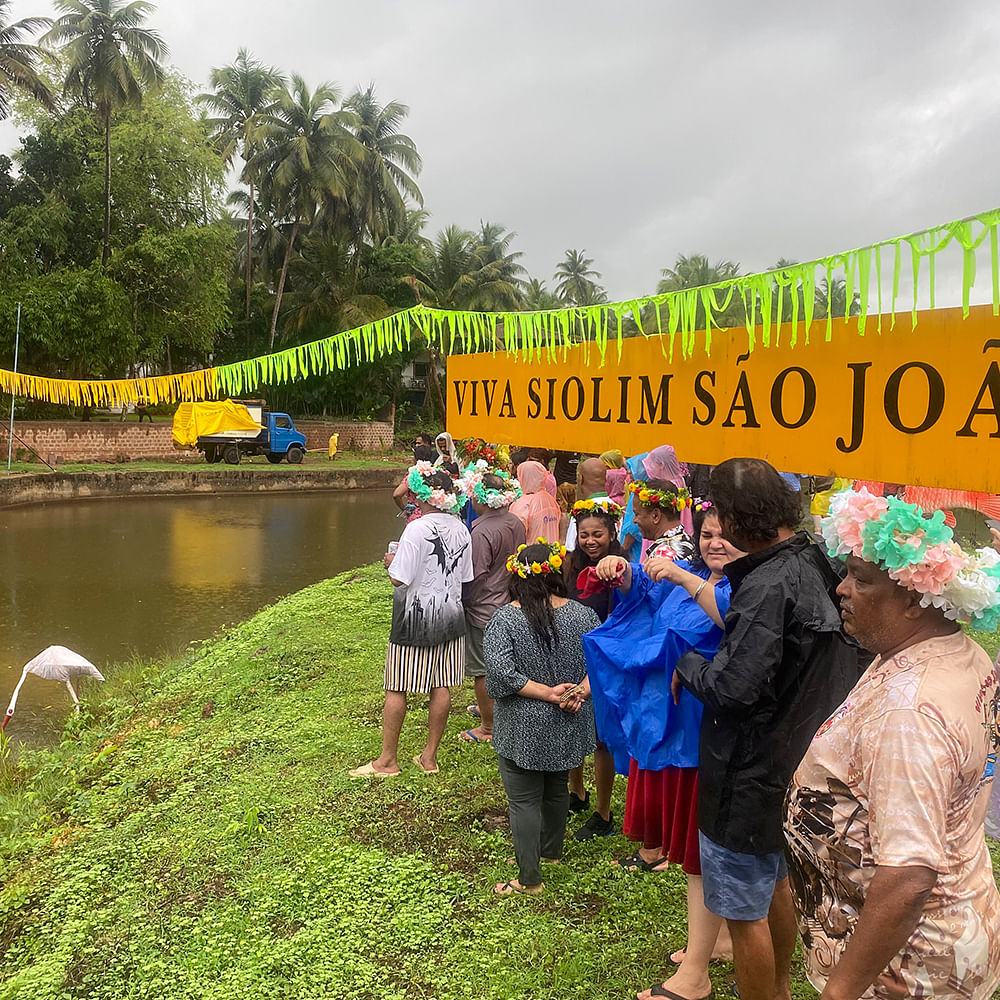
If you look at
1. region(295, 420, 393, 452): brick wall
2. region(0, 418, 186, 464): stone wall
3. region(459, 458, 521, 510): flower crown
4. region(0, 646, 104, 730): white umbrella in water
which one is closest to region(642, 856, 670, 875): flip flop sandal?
region(459, 458, 521, 510): flower crown

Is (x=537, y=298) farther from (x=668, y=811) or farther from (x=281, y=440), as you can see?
(x=668, y=811)

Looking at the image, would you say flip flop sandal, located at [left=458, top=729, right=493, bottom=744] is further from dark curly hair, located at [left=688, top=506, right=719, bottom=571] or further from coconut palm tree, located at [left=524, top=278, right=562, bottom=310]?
coconut palm tree, located at [left=524, top=278, right=562, bottom=310]

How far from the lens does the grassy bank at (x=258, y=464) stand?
67.1 ft

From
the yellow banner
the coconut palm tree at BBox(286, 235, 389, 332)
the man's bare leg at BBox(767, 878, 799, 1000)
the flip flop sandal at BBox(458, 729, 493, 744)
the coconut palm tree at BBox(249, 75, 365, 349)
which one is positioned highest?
the coconut palm tree at BBox(249, 75, 365, 349)

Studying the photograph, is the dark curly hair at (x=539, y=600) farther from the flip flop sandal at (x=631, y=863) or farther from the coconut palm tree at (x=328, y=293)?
the coconut palm tree at (x=328, y=293)

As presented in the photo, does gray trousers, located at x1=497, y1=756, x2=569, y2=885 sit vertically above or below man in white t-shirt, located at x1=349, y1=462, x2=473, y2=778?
below

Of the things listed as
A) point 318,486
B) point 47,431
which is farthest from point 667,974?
point 47,431

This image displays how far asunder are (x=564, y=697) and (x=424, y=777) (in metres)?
1.48

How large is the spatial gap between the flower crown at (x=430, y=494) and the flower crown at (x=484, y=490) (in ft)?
1.29

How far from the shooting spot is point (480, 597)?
173 inches

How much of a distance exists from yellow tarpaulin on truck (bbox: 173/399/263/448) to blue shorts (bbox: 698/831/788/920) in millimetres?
23442

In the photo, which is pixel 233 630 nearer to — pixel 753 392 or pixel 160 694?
pixel 160 694

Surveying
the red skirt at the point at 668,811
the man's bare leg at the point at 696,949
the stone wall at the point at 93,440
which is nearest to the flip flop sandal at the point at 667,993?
the man's bare leg at the point at 696,949

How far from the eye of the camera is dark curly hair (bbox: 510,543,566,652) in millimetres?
2936
